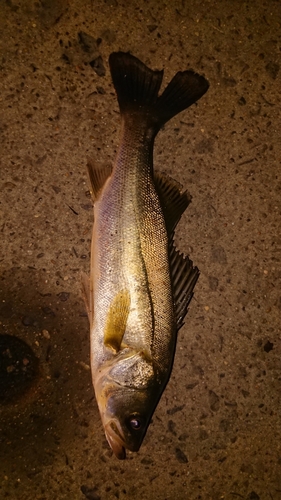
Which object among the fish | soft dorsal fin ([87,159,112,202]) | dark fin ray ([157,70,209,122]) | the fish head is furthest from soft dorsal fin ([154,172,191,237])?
the fish head

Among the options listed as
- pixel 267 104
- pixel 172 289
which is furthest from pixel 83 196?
pixel 267 104

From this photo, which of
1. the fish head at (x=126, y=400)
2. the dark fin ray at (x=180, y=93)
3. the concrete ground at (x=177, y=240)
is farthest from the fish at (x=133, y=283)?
the concrete ground at (x=177, y=240)

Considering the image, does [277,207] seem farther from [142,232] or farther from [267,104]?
[142,232]

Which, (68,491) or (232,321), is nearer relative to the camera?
(68,491)

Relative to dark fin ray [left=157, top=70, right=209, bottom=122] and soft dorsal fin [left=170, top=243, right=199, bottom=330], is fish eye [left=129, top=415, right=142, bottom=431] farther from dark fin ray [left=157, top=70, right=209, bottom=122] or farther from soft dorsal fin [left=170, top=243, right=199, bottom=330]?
dark fin ray [left=157, top=70, right=209, bottom=122]

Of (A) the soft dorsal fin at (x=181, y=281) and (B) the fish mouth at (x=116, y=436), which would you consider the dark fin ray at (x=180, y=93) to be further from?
(B) the fish mouth at (x=116, y=436)

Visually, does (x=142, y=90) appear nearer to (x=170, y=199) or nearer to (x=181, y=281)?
(x=170, y=199)
